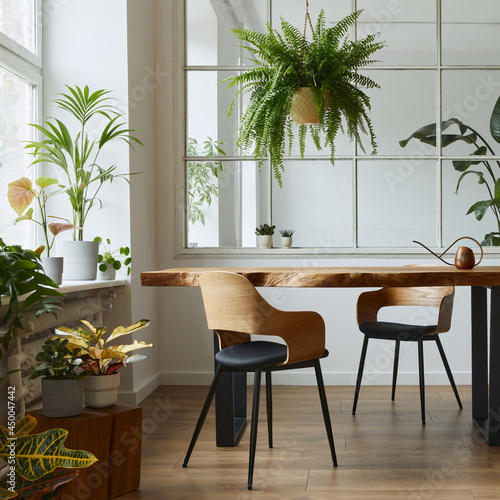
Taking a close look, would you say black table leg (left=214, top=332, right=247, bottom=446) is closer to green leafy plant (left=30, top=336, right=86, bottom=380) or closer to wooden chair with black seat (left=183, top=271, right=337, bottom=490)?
wooden chair with black seat (left=183, top=271, right=337, bottom=490)

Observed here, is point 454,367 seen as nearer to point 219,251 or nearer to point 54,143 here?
point 219,251

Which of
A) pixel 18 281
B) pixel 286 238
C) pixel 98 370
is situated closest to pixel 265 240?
pixel 286 238

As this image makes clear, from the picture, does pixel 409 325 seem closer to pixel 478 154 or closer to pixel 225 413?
pixel 225 413

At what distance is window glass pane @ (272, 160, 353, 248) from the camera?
174 inches

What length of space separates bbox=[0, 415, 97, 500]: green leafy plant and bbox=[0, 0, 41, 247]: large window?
1653 mm

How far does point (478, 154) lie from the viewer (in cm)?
438

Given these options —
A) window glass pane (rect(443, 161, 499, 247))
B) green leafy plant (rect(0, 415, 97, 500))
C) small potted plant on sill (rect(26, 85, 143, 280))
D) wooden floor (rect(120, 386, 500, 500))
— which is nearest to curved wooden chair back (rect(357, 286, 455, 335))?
wooden floor (rect(120, 386, 500, 500))

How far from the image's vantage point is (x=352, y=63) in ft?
9.50

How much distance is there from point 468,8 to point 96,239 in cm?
291

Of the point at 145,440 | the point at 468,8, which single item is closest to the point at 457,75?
the point at 468,8

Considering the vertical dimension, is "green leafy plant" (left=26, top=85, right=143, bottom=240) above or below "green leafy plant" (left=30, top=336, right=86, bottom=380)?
above

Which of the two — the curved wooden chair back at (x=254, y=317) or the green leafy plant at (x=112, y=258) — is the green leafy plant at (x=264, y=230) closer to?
the green leafy plant at (x=112, y=258)

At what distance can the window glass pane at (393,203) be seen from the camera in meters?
4.39

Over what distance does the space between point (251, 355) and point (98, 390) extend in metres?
0.63
